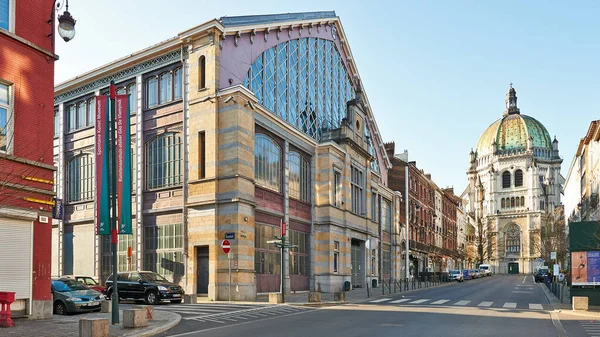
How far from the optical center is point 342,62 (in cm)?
4662

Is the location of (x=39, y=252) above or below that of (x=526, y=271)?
above

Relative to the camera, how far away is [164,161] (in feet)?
104

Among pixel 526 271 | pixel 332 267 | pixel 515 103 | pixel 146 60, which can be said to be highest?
pixel 515 103

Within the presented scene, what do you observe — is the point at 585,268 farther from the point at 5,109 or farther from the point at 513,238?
the point at 513,238

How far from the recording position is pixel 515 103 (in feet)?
573

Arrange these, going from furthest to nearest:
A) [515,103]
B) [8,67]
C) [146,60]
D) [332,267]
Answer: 1. [515,103]
2. [332,267]
3. [146,60]
4. [8,67]

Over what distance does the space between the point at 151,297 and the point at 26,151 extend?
967 centimetres

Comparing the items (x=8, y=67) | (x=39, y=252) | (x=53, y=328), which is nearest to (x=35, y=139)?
(x=8, y=67)

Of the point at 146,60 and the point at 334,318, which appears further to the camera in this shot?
the point at 146,60

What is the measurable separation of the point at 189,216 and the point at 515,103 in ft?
532

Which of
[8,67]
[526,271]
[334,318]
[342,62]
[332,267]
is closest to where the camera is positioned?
[8,67]

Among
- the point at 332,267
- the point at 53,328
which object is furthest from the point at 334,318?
the point at 332,267

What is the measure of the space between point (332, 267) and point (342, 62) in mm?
16816

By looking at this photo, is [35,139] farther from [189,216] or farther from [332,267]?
[332,267]
